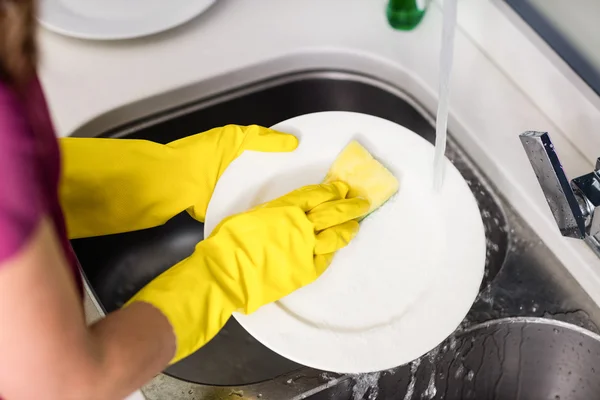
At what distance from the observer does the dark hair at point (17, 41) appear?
1.38ft

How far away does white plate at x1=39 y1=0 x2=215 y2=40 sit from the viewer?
3.28 ft

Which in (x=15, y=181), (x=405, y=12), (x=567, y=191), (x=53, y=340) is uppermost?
(x=405, y=12)

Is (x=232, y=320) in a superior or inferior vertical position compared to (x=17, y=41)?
inferior

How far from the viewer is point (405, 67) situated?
101 centimetres

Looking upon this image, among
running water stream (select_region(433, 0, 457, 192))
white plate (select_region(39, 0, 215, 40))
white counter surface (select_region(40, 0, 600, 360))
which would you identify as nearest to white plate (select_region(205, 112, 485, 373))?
running water stream (select_region(433, 0, 457, 192))

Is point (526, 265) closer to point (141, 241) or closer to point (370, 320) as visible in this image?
point (370, 320)

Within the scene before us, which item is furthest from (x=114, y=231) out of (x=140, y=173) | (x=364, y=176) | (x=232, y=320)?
(x=364, y=176)

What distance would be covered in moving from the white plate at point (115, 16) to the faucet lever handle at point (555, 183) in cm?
58

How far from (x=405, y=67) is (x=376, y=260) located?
1.13ft

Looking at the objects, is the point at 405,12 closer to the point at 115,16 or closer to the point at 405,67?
the point at 405,67

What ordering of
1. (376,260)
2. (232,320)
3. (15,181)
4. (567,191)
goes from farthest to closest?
(232,320)
(376,260)
(567,191)
(15,181)

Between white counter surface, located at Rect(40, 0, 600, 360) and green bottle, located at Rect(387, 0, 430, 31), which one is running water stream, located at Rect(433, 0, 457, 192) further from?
green bottle, located at Rect(387, 0, 430, 31)

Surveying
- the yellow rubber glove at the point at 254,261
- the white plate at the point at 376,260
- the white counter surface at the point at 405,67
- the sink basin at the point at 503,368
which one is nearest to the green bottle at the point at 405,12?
the white counter surface at the point at 405,67

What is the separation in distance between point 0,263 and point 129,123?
613 mm
